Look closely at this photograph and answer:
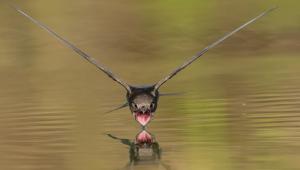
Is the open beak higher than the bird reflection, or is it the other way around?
the open beak

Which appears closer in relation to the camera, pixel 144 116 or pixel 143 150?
pixel 143 150

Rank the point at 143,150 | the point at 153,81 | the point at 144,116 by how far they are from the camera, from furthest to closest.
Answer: the point at 153,81, the point at 144,116, the point at 143,150

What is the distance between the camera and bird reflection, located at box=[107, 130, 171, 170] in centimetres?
1099

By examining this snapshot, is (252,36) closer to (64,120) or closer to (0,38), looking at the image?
(0,38)

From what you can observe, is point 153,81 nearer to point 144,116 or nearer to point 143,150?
point 144,116

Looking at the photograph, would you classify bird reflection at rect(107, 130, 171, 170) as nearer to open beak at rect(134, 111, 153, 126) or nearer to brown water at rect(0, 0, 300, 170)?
brown water at rect(0, 0, 300, 170)

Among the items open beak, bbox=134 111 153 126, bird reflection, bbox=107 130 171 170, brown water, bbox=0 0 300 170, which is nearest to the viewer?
bird reflection, bbox=107 130 171 170

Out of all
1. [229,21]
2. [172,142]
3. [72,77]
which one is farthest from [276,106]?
[229,21]

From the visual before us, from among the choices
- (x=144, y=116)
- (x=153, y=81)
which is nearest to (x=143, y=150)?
(x=144, y=116)

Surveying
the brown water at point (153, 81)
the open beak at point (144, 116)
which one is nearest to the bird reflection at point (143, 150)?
the brown water at point (153, 81)

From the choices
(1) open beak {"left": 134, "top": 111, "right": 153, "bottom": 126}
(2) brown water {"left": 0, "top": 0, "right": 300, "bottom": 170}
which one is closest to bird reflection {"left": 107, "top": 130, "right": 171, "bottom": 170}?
(2) brown water {"left": 0, "top": 0, "right": 300, "bottom": 170}

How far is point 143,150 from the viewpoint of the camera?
11.5 metres

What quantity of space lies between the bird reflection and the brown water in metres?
0.05

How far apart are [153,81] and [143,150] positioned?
443cm
